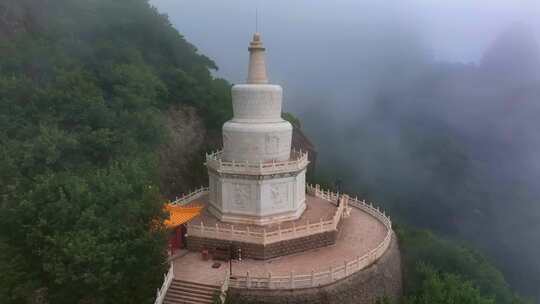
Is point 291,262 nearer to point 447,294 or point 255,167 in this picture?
point 255,167

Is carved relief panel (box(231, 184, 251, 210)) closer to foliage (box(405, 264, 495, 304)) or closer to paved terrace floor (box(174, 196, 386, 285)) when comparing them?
paved terrace floor (box(174, 196, 386, 285))

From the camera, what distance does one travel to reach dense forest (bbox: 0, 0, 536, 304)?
1522 centimetres

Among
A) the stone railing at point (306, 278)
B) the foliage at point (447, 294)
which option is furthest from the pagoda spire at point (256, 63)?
the foliage at point (447, 294)

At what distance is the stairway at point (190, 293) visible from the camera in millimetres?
16703

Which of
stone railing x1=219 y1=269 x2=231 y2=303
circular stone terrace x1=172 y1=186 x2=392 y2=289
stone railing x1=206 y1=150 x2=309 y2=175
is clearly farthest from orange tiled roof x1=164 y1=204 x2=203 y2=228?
stone railing x1=219 y1=269 x2=231 y2=303

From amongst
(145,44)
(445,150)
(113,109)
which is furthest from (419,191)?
(113,109)

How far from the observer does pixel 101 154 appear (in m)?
25.8

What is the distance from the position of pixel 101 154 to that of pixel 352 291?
17075mm

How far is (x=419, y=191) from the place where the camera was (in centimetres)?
6431

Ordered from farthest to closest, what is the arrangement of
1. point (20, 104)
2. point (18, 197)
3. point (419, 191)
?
point (419, 191) < point (20, 104) < point (18, 197)

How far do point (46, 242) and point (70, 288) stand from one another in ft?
6.39

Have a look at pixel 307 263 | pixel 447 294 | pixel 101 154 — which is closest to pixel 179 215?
pixel 307 263

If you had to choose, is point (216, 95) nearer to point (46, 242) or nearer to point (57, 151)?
point (57, 151)

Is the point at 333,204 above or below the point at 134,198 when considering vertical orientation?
below
